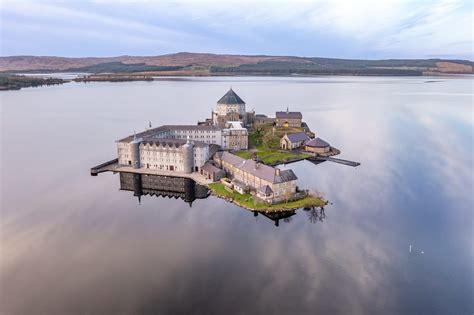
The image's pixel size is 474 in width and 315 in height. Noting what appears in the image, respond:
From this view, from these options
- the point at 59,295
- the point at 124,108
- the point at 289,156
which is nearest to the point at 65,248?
the point at 59,295

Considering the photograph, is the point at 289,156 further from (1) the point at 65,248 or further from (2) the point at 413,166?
(1) the point at 65,248

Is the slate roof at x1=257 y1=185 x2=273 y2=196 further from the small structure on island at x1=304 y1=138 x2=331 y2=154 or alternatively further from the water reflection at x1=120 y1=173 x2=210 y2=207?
the small structure on island at x1=304 y1=138 x2=331 y2=154

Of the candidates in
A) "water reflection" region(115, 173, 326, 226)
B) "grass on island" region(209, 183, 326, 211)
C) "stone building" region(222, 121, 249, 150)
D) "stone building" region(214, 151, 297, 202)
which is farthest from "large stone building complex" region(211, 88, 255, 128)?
"grass on island" region(209, 183, 326, 211)

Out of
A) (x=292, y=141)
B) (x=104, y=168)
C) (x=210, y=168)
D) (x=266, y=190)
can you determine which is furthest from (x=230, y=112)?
(x=266, y=190)

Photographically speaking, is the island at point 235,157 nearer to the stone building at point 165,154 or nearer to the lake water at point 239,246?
the stone building at point 165,154

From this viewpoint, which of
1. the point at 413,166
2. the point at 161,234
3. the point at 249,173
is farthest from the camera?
the point at 413,166

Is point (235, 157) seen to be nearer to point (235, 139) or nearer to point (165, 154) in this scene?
point (165, 154)

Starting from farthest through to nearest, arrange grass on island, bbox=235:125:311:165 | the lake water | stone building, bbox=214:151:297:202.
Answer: grass on island, bbox=235:125:311:165 → stone building, bbox=214:151:297:202 → the lake water
